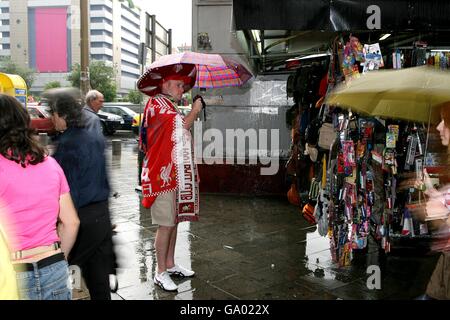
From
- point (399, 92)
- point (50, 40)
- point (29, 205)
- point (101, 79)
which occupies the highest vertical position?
point (50, 40)

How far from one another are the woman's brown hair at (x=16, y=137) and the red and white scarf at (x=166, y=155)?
1.71 metres

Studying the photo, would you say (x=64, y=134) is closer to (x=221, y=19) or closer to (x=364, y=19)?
(x=364, y=19)

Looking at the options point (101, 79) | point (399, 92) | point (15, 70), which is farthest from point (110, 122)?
point (15, 70)

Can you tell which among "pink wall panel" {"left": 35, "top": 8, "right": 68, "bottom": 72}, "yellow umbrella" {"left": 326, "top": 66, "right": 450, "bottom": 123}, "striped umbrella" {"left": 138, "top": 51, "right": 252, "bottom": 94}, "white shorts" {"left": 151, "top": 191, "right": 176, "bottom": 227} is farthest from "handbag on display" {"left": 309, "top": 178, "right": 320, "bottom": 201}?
"pink wall panel" {"left": 35, "top": 8, "right": 68, "bottom": 72}

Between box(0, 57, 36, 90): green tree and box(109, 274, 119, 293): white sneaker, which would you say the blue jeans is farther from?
box(0, 57, 36, 90): green tree

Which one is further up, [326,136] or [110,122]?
[110,122]

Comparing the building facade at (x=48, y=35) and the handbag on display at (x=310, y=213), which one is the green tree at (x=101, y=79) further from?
the handbag on display at (x=310, y=213)

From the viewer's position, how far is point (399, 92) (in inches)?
122

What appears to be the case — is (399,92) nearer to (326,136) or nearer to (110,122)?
(326,136)

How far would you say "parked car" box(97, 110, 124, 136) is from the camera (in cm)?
2353

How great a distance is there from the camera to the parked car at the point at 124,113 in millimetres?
24727

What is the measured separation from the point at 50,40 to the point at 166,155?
99.0 m

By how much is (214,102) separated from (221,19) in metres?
1.49

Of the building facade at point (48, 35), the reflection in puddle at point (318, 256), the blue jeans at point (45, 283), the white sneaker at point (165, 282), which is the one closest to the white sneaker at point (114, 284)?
the white sneaker at point (165, 282)
